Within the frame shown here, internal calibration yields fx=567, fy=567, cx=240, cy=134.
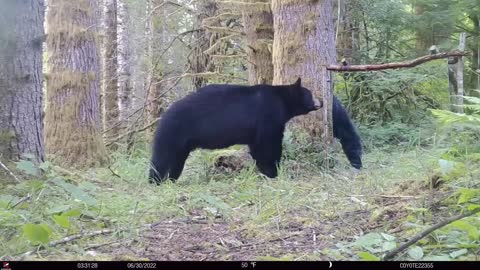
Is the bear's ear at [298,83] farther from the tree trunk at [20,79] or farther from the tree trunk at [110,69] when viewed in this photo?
the tree trunk at [110,69]

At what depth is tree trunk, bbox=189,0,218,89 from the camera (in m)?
10.4

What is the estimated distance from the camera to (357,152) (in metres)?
6.93

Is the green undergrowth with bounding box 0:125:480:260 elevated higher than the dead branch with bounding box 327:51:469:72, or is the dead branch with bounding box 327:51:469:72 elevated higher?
the dead branch with bounding box 327:51:469:72

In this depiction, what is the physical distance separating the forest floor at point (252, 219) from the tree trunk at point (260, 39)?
3.43m

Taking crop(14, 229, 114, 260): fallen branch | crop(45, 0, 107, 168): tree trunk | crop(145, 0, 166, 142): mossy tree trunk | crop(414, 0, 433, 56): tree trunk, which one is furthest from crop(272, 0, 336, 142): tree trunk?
→ crop(145, 0, 166, 142): mossy tree trunk

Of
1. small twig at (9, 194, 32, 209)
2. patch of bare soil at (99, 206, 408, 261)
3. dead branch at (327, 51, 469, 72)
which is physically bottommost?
patch of bare soil at (99, 206, 408, 261)

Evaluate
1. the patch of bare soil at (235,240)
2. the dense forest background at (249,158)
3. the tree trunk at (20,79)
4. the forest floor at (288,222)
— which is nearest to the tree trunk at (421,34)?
the dense forest background at (249,158)

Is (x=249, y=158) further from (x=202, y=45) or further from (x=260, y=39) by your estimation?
(x=202, y=45)

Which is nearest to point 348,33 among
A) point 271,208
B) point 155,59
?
point 155,59

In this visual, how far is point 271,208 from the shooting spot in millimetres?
3988

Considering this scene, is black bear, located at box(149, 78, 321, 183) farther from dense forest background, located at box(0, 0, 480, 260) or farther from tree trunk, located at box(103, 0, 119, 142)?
tree trunk, located at box(103, 0, 119, 142)

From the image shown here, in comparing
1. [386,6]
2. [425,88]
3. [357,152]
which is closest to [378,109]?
[425,88]

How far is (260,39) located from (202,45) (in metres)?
2.35

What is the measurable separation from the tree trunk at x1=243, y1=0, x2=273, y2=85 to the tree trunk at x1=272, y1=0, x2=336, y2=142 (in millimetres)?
1537
